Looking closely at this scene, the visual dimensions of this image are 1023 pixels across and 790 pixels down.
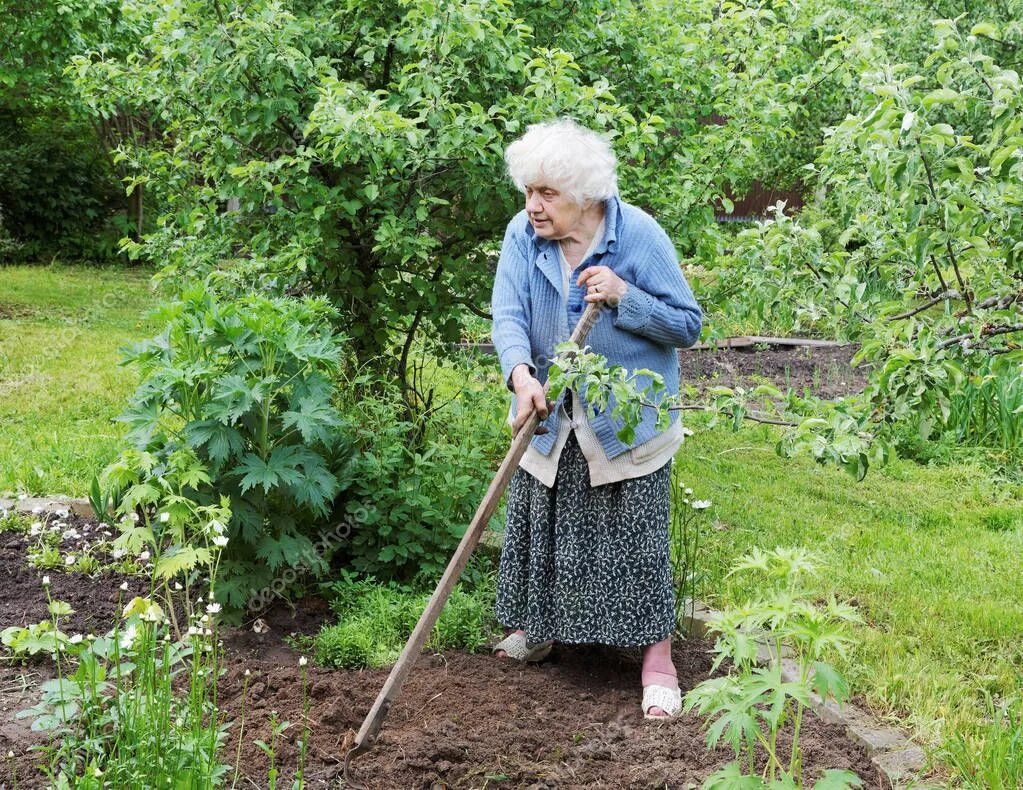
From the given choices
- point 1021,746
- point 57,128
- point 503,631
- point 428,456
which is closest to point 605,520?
point 503,631

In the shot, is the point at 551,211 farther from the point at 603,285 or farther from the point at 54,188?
the point at 54,188

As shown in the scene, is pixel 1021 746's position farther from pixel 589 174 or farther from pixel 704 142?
pixel 704 142

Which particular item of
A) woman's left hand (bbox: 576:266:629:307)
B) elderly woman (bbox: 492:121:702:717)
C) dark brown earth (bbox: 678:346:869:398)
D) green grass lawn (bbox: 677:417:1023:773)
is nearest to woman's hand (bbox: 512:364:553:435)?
elderly woman (bbox: 492:121:702:717)

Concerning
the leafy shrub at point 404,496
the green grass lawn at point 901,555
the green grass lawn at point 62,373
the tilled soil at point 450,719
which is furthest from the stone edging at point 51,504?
the green grass lawn at point 901,555

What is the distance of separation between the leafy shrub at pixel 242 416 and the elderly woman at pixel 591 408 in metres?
0.69

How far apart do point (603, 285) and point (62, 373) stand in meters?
5.55

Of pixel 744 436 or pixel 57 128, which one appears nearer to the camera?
pixel 744 436

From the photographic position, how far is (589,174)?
315 centimetres

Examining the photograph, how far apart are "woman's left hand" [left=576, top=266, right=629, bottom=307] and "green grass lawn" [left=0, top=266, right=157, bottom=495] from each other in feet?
4.69

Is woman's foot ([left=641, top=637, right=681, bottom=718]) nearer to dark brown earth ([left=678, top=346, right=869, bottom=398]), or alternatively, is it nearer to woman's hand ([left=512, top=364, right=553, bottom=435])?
woman's hand ([left=512, top=364, right=553, bottom=435])

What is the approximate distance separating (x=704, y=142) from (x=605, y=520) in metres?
2.07

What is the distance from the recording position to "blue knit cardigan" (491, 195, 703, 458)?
3203 mm

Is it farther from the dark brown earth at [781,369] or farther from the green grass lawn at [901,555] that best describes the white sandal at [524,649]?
the dark brown earth at [781,369]

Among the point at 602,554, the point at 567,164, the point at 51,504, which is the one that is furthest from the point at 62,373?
the point at 567,164
